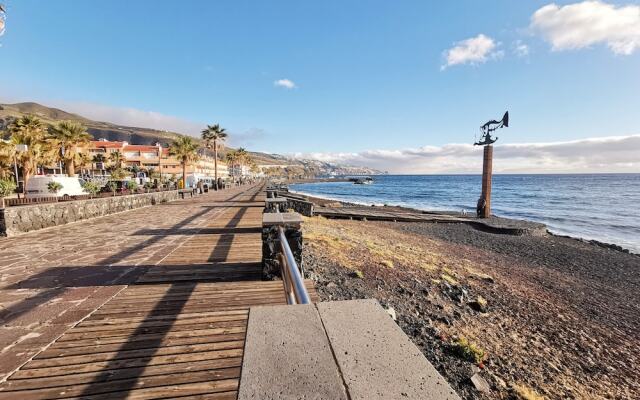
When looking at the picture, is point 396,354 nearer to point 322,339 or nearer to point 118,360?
point 322,339

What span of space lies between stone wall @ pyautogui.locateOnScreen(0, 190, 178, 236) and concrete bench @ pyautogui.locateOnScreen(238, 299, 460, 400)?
39.5ft

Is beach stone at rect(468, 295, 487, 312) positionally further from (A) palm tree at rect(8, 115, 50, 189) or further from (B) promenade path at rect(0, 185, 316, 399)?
(A) palm tree at rect(8, 115, 50, 189)

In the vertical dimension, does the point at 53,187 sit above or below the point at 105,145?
below

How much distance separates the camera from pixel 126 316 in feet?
13.5

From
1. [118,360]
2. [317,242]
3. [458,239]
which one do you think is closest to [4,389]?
[118,360]

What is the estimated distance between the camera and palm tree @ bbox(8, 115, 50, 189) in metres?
31.6

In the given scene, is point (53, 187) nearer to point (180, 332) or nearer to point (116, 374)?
point (180, 332)

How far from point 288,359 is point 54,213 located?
14.1 metres

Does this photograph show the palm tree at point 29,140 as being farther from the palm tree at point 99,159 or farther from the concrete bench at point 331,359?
the palm tree at point 99,159

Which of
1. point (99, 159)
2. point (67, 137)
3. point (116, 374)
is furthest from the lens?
point (99, 159)

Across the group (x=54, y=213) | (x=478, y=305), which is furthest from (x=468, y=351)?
(x=54, y=213)

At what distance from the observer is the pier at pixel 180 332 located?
1.40m

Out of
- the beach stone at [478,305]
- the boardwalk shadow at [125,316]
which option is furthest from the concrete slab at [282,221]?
the beach stone at [478,305]

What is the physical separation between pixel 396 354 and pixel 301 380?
55cm
